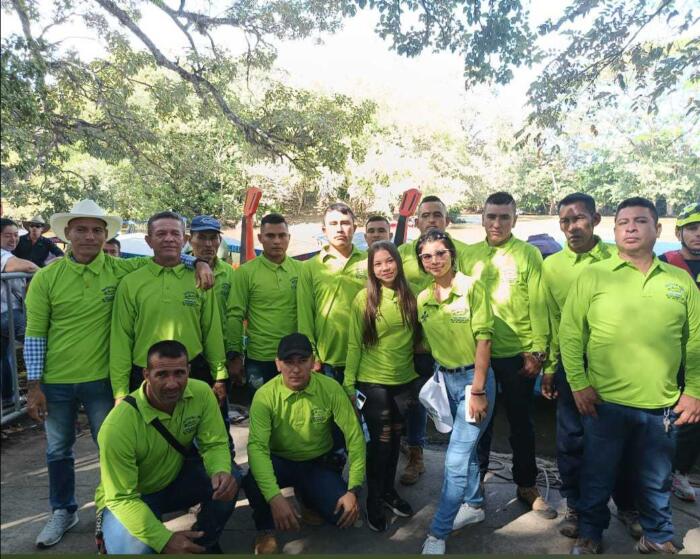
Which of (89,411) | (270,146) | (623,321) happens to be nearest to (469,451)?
(623,321)

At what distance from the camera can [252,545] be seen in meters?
2.45

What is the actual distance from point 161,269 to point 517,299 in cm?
190

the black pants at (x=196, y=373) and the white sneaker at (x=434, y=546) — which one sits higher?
the black pants at (x=196, y=373)

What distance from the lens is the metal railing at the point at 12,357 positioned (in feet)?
9.97

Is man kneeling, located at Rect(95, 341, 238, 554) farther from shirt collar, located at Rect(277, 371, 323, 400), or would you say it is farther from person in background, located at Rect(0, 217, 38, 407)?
person in background, located at Rect(0, 217, 38, 407)

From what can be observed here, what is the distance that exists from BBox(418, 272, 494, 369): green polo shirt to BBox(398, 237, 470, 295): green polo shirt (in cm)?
53

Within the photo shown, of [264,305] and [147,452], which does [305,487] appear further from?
[264,305]

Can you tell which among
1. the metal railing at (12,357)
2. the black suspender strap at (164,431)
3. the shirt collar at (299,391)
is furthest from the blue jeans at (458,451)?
the metal railing at (12,357)

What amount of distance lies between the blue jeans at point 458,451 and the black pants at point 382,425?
301 mm

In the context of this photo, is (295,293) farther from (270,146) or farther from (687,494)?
(687,494)

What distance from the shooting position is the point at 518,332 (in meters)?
2.65

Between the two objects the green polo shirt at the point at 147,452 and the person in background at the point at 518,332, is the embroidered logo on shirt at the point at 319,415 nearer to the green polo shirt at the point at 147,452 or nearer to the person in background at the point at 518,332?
the green polo shirt at the point at 147,452

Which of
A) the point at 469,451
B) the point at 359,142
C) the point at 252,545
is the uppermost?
the point at 359,142

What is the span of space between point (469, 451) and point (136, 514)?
4.79 feet
